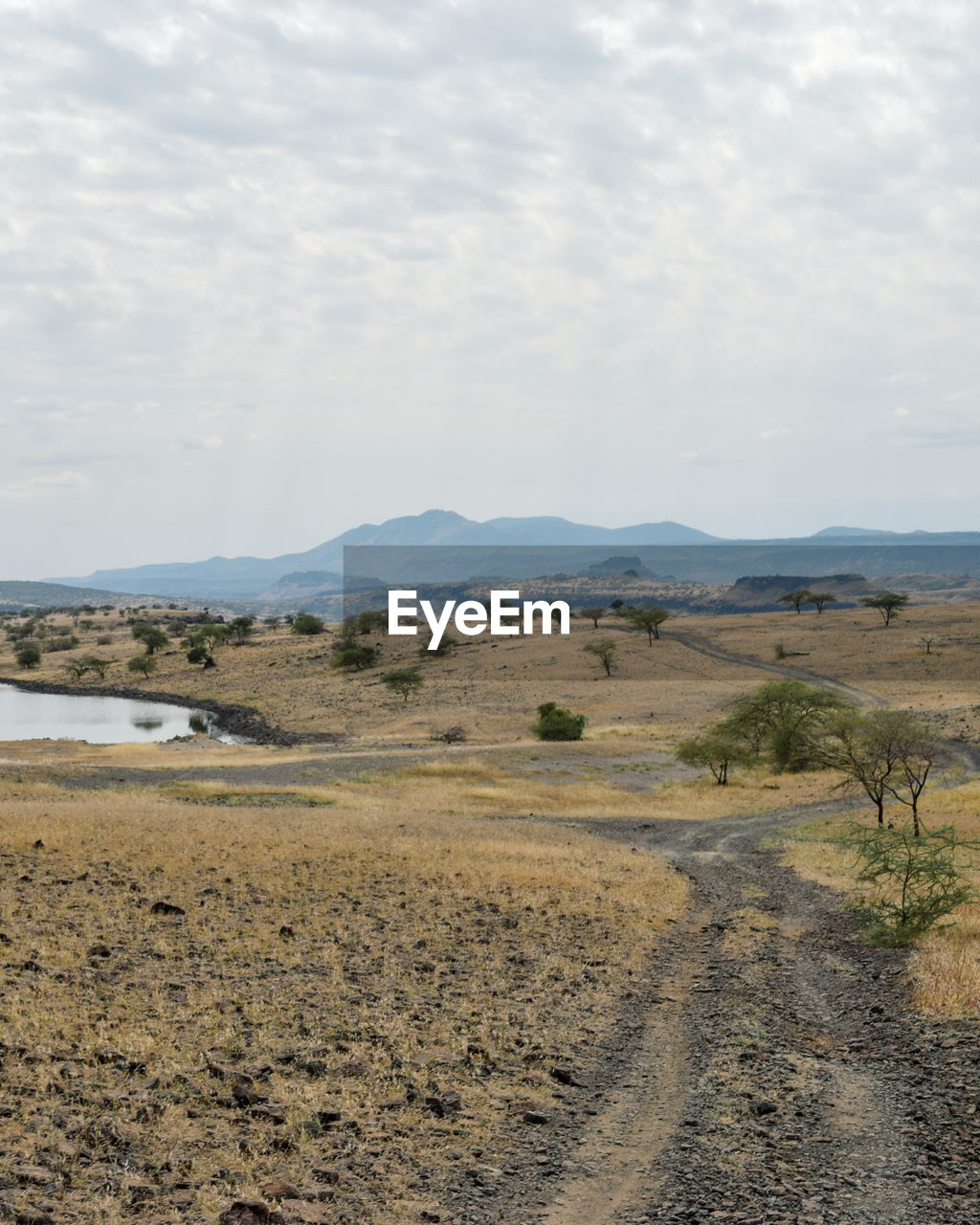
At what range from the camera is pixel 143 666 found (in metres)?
127

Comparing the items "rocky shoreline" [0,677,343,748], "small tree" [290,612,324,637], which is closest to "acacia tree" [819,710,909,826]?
"rocky shoreline" [0,677,343,748]

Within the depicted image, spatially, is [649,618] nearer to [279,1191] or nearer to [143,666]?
[143,666]

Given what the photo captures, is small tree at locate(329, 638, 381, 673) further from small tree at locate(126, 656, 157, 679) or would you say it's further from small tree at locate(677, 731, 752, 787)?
small tree at locate(677, 731, 752, 787)

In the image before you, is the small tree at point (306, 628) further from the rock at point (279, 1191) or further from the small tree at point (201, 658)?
the rock at point (279, 1191)

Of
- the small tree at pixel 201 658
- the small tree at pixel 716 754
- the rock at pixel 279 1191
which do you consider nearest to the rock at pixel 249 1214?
the rock at pixel 279 1191

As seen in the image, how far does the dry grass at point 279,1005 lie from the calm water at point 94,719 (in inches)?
2515

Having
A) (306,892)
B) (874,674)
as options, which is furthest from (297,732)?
(306,892)

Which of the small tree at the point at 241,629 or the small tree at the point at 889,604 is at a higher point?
the small tree at the point at 889,604

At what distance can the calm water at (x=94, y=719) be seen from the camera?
87.6 metres

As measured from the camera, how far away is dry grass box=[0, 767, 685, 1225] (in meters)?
8.34

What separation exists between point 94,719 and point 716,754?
73.6 m

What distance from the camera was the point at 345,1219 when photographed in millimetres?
7648

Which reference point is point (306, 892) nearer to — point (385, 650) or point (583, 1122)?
point (583, 1122)

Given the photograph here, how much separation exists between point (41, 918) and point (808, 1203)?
12253 millimetres
